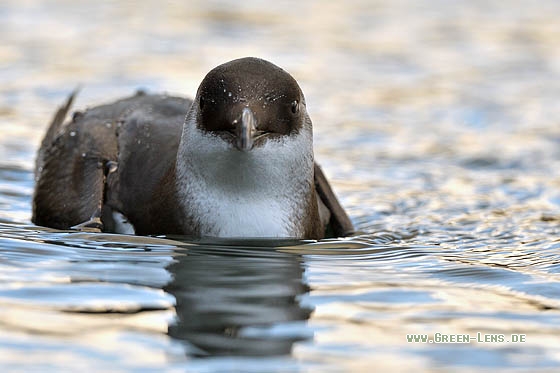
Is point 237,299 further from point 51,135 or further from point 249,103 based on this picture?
point 51,135

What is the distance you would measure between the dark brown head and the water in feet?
2.57

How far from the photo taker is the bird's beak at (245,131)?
6.64 metres

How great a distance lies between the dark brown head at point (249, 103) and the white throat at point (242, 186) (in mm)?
96

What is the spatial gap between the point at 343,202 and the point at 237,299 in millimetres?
3980

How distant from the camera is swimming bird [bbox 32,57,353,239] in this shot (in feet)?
23.0

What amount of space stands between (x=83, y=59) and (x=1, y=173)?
468 cm

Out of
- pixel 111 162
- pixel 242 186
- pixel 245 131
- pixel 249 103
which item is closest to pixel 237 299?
pixel 245 131

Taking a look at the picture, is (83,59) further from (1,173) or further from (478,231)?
(478,231)

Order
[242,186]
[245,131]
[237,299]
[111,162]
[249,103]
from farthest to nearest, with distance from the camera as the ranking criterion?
[111,162] < [242,186] < [249,103] < [245,131] < [237,299]

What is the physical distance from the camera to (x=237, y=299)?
20.0ft

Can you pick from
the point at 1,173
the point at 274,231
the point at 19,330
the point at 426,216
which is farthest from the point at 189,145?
the point at 1,173

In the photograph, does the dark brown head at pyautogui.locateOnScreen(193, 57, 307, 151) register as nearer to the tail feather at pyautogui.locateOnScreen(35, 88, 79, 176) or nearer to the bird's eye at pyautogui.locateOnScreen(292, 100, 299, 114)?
the bird's eye at pyautogui.locateOnScreen(292, 100, 299, 114)

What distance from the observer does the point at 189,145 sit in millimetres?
7289

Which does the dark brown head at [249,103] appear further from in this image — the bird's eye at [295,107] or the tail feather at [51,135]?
the tail feather at [51,135]
